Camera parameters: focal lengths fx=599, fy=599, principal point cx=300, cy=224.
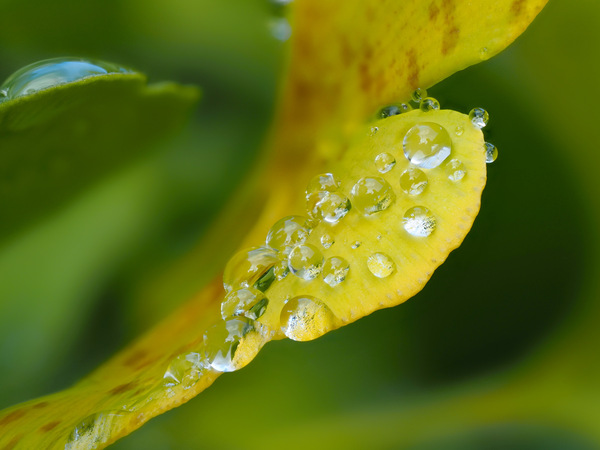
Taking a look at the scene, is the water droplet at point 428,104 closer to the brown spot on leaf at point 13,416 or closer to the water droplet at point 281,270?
the water droplet at point 281,270

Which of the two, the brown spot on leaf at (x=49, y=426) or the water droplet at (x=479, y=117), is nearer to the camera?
the brown spot on leaf at (x=49, y=426)

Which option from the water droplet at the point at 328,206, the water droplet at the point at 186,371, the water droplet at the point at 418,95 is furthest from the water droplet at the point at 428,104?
the water droplet at the point at 186,371

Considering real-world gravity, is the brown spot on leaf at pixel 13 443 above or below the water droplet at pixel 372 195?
below

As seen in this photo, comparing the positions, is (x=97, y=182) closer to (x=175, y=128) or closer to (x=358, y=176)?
(x=175, y=128)

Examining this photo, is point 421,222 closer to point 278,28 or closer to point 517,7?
point 517,7

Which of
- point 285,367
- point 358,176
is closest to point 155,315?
point 285,367
